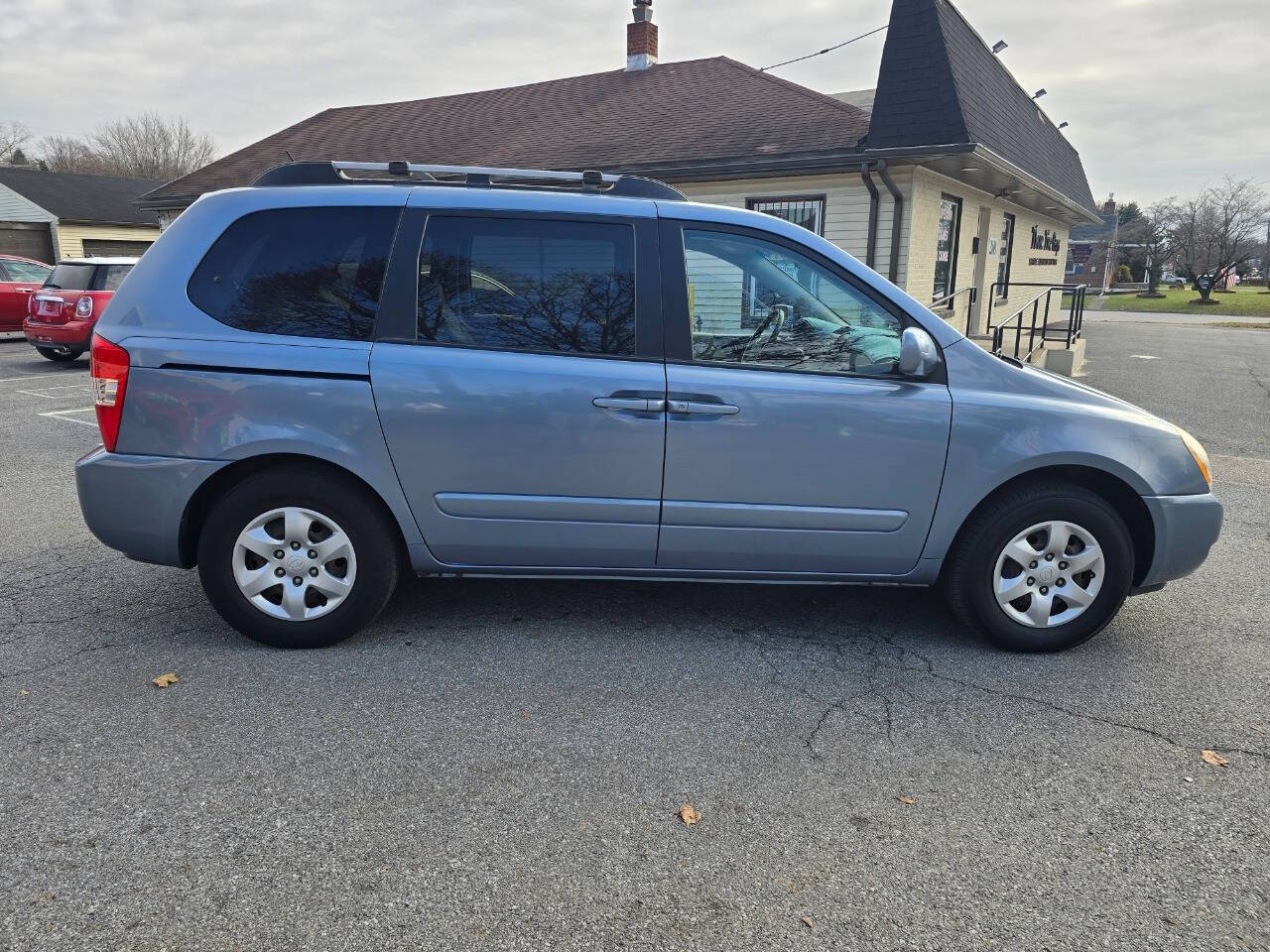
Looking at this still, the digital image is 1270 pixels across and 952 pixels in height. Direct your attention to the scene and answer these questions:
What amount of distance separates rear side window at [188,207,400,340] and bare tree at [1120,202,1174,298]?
2472 inches

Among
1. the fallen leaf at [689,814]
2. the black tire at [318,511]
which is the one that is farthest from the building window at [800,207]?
the fallen leaf at [689,814]

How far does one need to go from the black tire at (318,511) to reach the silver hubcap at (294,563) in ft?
0.08

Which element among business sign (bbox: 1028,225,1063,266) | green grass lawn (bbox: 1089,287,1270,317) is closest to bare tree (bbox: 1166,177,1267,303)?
green grass lawn (bbox: 1089,287,1270,317)

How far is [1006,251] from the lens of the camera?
743 inches

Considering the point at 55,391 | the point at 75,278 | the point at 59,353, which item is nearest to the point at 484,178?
the point at 55,391

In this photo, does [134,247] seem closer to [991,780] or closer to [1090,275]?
[991,780]

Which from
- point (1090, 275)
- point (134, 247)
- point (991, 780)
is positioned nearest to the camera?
point (991, 780)

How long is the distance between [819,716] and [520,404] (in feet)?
5.49

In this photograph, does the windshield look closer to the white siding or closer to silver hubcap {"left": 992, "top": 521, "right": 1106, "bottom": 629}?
the white siding

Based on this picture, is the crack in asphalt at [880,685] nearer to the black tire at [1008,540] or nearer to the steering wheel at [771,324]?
the black tire at [1008,540]

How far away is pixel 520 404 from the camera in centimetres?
362

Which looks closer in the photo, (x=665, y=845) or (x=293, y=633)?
(x=665, y=845)

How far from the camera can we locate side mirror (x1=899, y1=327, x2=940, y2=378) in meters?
3.61

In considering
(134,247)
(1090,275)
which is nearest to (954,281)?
(134,247)
